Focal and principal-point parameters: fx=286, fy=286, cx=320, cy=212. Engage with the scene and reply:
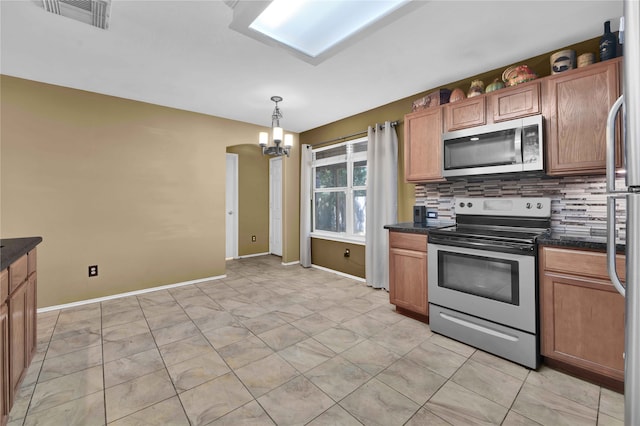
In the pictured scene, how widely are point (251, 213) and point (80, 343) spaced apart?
398 cm

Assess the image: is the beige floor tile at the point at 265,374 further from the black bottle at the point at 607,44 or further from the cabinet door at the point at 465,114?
the black bottle at the point at 607,44

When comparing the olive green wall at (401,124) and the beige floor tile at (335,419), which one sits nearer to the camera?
the beige floor tile at (335,419)

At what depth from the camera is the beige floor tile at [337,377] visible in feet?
5.96

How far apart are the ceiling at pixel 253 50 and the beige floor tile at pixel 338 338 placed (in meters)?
2.48

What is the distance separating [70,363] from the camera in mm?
2111

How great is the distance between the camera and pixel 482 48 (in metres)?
2.45

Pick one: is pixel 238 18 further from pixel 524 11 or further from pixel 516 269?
pixel 516 269

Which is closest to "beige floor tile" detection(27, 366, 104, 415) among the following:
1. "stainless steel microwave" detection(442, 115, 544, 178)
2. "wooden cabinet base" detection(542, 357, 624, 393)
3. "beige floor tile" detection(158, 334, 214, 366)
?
"beige floor tile" detection(158, 334, 214, 366)

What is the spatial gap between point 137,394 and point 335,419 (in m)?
1.24

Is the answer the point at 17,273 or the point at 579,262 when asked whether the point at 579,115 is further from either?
the point at 17,273

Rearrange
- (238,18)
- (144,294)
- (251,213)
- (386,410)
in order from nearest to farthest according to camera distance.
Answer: (386,410) → (238,18) → (144,294) → (251,213)

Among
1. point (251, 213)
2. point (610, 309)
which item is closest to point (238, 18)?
point (610, 309)

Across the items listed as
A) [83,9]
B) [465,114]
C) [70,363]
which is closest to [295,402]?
[70,363]


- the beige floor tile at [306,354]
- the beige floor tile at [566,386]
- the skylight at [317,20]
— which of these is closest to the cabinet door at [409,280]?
the beige floor tile at [566,386]
